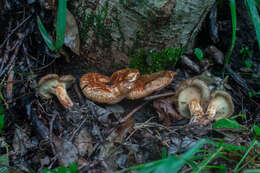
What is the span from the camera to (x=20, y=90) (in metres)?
2.54

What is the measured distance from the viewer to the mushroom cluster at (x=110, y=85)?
255 centimetres

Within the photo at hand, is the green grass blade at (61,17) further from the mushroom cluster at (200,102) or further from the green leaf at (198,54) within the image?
the green leaf at (198,54)

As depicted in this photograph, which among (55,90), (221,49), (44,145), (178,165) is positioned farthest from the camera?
(221,49)

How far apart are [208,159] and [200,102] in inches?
48.1

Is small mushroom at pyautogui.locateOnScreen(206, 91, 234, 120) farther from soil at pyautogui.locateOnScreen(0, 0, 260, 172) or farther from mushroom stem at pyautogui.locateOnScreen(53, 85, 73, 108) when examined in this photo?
mushroom stem at pyautogui.locateOnScreen(53, 85, 73, 108)

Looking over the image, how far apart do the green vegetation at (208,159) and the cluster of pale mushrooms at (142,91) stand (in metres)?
0.34

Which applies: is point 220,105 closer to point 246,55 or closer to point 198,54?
point 198,54

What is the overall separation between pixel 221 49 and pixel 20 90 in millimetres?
3096

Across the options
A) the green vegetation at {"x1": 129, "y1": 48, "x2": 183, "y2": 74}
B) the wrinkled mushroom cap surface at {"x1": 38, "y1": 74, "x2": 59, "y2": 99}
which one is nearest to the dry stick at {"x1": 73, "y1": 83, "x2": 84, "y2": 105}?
the wrinkled mushroom cap surface at {"x1": 38, "y1": 74, "x2": 59, "y2": 99}

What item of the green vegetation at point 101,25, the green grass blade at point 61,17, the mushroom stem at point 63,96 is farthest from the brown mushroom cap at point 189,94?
the green grass blade at point 61,17

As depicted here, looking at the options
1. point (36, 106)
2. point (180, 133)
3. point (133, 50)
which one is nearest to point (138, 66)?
point (133, 50)

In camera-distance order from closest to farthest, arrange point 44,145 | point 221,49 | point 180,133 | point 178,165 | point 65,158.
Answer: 1. point 178,165
2. point 65,158
3. point 44,145
4. point 180,133
5. point 221,49

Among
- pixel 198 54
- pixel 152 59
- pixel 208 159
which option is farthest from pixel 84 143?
pixel 198 54

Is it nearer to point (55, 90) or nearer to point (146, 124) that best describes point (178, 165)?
point (146, 124)
